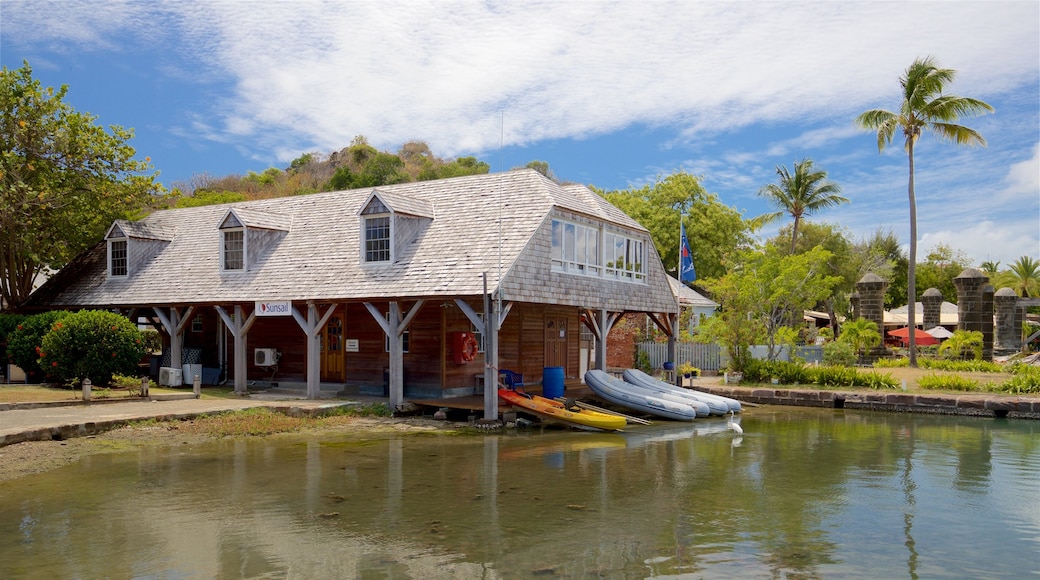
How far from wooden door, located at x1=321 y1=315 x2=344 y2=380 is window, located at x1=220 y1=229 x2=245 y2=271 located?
124 inches

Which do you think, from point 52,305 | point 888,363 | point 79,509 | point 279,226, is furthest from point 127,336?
point 888,363

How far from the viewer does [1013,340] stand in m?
35.8

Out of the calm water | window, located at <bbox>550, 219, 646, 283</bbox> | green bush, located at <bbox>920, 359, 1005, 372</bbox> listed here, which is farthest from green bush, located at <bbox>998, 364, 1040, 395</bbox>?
window, located at <bbox>550, 219, 646, 283</bbox>

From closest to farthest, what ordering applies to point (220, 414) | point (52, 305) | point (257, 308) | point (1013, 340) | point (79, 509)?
point (79, 509) → point (220, 414) → point (257, 308) → point (52, 305) → point (1013, 340)

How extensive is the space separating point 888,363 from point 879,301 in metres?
3.29

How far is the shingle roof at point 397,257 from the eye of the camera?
18594 mm

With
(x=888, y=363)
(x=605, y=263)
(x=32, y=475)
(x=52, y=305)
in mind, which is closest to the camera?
(x=32, y=475)

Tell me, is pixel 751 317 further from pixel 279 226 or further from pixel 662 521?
pixel 662 521

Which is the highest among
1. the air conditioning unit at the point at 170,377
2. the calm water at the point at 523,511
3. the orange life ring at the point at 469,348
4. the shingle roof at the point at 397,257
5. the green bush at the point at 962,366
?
the shingle roof at the point at 397,257

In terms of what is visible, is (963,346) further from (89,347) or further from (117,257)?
(117,257)

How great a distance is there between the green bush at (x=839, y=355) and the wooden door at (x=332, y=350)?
1818cm

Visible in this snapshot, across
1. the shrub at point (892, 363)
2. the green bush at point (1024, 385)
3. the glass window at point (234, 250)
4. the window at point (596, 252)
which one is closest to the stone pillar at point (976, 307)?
the shrub at point (892, 363)

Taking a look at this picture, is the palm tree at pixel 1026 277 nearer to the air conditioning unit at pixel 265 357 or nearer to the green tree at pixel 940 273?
the green tree at pixel 940 273

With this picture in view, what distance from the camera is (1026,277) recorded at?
157ft
